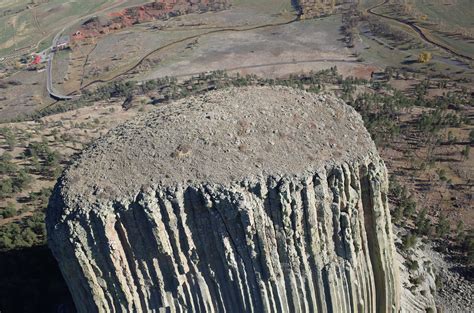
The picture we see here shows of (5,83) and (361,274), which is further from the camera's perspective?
(5,83)

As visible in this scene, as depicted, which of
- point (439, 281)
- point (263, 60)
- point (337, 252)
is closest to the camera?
point (337, 252)

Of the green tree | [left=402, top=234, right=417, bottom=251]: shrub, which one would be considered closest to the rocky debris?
[left=402, top=234, right=417, bottom=251]: shrub

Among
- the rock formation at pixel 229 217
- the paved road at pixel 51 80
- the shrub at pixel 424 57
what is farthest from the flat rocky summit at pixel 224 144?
the paved road at pixel 51 80

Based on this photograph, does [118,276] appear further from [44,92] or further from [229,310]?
[44,92]

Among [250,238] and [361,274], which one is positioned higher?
[250,238]

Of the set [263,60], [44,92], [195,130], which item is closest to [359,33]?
[263,60]

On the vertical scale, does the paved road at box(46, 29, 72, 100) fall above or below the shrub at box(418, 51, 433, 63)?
above

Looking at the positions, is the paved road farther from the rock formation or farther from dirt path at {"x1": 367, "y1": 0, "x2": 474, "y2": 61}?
dirt path at {"x1": 367, "y1": 0, "x2": 474, "y2": 61}
